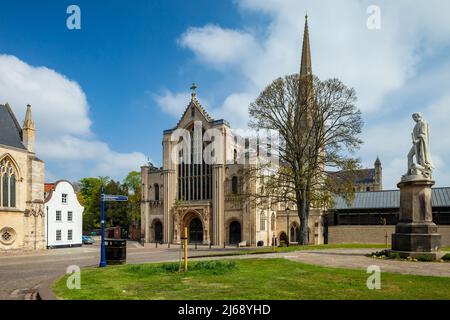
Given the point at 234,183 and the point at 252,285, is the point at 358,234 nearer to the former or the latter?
the point at 234,183

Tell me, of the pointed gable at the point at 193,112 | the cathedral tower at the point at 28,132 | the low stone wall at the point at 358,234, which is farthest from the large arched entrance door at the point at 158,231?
the low stone wall at the point at 358,234

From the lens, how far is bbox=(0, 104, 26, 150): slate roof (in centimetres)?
3622

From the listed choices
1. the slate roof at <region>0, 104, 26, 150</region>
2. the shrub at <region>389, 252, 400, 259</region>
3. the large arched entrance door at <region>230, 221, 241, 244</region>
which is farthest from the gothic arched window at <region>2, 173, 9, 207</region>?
the shrub at <region>389, 252, 400, 259</region>

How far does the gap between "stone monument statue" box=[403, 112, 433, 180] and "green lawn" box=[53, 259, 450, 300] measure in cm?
724

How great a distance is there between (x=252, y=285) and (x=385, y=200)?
36644mm

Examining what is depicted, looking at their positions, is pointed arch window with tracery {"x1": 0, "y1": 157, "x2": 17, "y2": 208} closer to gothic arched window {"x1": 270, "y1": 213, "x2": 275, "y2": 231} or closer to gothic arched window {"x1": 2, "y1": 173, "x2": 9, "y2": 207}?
gothic arched window {"x1": 2, "y1": 173, "x2": 9, "y2": 207}

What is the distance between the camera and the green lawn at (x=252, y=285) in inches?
322

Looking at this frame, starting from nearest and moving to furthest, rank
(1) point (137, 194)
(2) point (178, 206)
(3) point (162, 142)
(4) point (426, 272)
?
(4) point (426, 272) → (2) point (178, 206) → (3) point (162, 142) → (1) point (137, 194)

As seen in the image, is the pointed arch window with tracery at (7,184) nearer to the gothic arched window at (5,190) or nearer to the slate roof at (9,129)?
the gothic arched window at (5,190)

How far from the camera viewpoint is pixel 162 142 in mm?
53438

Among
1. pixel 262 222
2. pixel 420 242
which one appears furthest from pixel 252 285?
pixel 262 222
